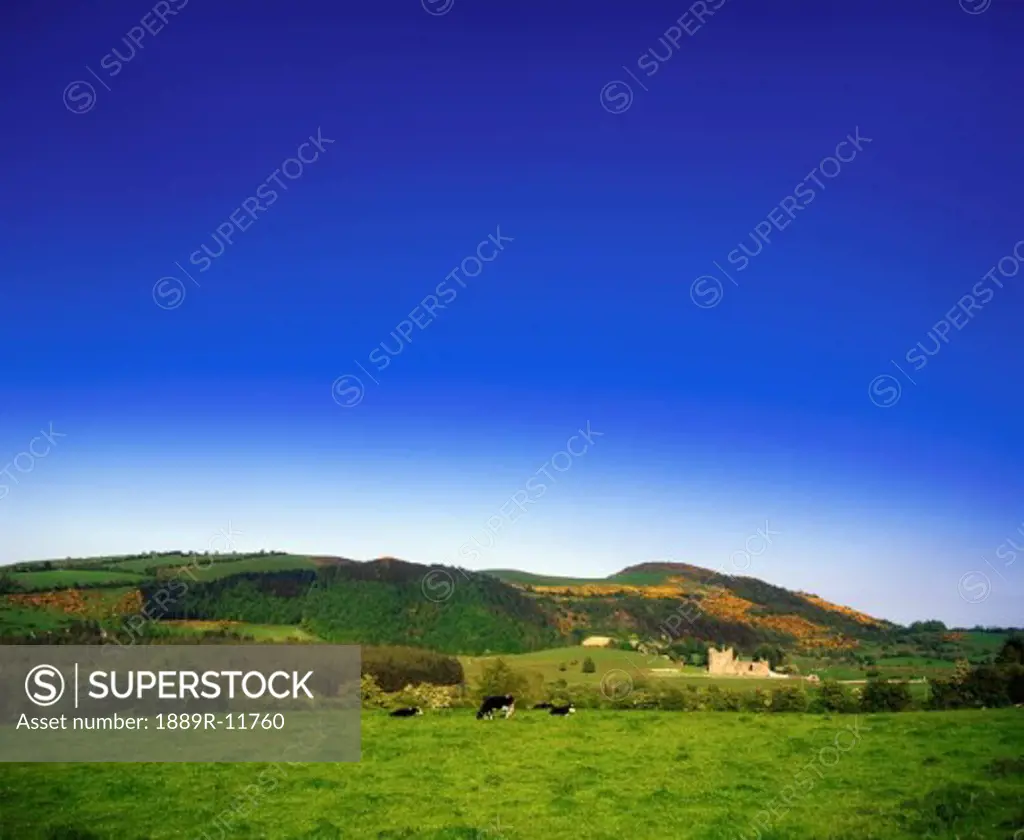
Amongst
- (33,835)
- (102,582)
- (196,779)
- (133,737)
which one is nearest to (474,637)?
(102,582)

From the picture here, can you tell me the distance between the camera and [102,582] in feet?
222

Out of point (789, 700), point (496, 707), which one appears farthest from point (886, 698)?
point (496, 707)

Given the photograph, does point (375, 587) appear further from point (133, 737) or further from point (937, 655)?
point (937, 655)

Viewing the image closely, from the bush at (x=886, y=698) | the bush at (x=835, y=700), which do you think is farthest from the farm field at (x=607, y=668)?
the bush at (x=835, y=700)

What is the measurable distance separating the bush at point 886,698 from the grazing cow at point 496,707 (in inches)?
571

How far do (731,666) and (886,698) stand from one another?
1951cm

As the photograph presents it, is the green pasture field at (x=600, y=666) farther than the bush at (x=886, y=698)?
Yes

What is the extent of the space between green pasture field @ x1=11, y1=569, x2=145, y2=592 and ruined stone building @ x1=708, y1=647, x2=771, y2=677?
50.5 meters

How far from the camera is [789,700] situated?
30.8 meters

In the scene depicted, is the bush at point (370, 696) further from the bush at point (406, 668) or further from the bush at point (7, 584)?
the bush at point (7, 584)

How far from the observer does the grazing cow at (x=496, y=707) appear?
28.6m

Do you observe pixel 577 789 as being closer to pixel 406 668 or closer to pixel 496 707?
pixel 496 707

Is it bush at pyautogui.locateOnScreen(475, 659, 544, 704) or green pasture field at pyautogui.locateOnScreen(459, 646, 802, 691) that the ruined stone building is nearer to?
green pasture field at pyautogui.locateOnScreen(459, 646, 802, 691)

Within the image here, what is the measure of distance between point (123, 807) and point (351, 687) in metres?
16.1
